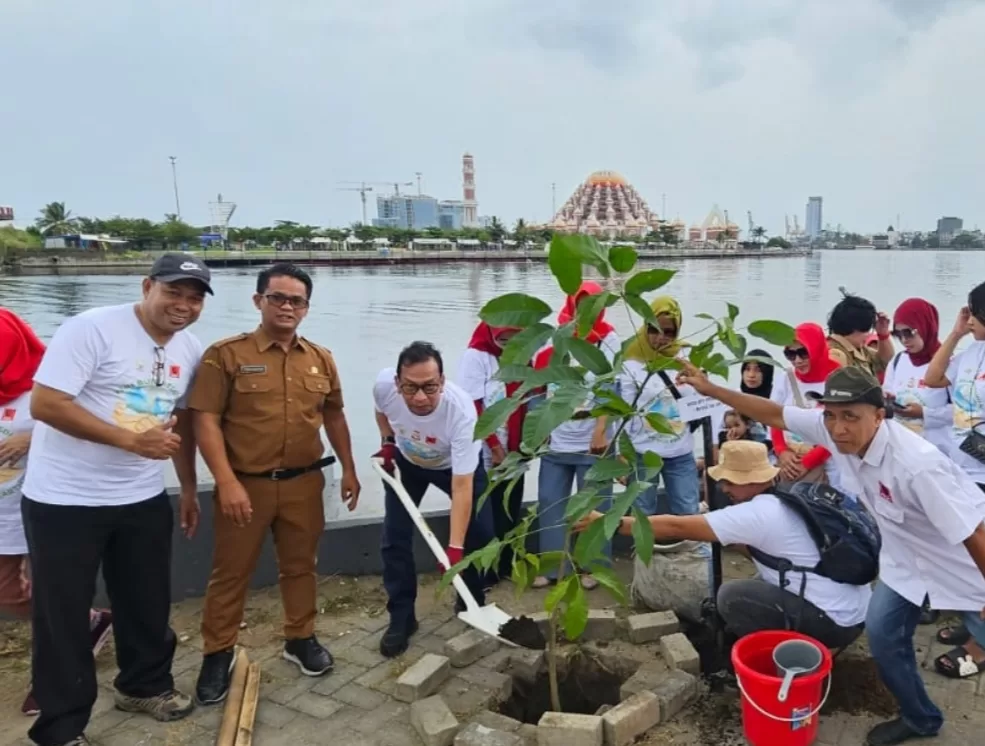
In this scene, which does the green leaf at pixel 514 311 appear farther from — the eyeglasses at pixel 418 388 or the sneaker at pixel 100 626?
the sneaker at pixel 100 626

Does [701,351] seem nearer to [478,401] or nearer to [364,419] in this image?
[478,401]

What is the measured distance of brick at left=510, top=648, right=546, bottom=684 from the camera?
2.82 metres

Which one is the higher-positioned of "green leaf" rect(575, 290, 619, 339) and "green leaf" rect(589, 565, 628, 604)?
"green leaf" rect(575, 290, 619, 339)

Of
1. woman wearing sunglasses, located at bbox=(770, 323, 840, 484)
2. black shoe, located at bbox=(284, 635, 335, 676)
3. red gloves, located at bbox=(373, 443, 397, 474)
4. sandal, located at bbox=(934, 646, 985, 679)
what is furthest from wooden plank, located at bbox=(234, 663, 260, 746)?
sandal, located at bbox=(934, 646, 985, 679)

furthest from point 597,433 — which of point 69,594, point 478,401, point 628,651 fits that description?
point 69,594

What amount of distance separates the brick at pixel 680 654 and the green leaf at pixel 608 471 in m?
1.16

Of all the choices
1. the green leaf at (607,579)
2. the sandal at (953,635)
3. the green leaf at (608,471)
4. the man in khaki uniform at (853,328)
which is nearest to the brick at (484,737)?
the green leaf at (607,579)

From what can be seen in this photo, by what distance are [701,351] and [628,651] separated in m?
1.54

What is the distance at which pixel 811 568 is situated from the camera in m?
2.52

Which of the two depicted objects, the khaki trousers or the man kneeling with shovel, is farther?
the khaki trousers

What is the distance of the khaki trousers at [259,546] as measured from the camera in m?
2.70

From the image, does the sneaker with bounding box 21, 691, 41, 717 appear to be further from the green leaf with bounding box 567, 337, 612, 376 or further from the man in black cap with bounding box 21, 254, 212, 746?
the green leaf with bounding box 567, 337, 612, 376

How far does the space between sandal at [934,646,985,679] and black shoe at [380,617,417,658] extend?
2.11 metres

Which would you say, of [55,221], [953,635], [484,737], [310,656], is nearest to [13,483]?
[310,656]
